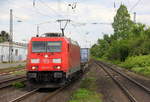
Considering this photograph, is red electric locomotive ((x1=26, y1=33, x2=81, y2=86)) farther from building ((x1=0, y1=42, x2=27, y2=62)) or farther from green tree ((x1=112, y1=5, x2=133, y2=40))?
green tree ((x1=112, y1=5, x2=133, y2=40))

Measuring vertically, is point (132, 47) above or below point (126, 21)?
below

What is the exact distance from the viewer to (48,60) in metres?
15.8

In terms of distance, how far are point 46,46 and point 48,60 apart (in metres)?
0.91

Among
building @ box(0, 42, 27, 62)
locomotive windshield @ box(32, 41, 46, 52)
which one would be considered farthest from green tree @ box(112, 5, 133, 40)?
locomotive windshield @ box(32, 41, 46, 52)

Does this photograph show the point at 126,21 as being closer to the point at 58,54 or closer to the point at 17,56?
the point at 17,56

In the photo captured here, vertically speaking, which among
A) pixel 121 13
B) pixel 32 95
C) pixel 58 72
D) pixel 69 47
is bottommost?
pixel 32 95

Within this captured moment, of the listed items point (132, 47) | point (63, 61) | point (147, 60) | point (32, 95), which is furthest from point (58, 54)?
point (132, 47)

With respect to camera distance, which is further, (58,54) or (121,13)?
(121,13)

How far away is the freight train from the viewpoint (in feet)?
51.0

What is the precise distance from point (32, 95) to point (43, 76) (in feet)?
6.02

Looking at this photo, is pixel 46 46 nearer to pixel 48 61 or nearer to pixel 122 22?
pixel 48 61

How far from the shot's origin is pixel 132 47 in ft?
169

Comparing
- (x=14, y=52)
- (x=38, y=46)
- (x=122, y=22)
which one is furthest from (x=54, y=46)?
(x=122, y=22)

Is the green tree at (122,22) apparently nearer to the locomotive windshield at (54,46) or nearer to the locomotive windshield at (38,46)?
the locomotive windshield at (54,46)
